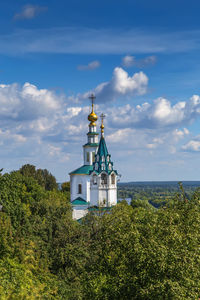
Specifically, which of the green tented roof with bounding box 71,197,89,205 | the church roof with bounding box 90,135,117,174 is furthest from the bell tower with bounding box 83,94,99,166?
the green tented roof with bounding box 71,197,89,205

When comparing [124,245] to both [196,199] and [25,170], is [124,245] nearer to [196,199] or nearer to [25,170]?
[196,199]

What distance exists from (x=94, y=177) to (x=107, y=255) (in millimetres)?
28943

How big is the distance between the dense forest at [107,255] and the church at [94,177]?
17.2 metres

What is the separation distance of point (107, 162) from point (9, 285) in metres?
32.9

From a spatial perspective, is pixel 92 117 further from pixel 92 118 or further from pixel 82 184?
pixel 82 184

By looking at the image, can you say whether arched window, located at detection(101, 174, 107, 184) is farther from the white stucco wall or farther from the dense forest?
the dense forest

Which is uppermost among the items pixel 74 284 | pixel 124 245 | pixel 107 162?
pixel 107 162

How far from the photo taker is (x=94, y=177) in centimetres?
4647

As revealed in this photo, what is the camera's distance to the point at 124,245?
1620cm

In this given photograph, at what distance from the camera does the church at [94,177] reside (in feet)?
151

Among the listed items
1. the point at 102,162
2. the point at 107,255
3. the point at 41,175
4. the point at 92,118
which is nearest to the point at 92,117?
the point at 92,118

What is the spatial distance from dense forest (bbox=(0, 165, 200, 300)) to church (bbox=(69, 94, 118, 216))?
A: 17.2m

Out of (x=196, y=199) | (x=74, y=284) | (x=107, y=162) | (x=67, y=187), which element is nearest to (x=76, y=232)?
(x=74, y=284)

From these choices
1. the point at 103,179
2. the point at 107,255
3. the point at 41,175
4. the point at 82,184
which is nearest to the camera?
the point at 107,255
